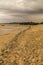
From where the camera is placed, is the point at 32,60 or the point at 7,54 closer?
the point at 32,60

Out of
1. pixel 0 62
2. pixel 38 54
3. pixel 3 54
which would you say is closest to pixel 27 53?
pixel 38 54

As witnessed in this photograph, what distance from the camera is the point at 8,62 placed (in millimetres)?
13703

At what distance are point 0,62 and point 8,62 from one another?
22.8 inches

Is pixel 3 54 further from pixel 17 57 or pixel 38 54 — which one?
pixel 38 54

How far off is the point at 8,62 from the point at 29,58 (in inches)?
67.3

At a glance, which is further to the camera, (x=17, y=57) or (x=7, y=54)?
(x=7, y=54)

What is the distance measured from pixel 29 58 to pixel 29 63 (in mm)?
1240

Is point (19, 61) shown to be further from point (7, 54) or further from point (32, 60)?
point (7, 54)

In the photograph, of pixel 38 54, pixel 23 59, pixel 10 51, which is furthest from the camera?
pixel 10 51

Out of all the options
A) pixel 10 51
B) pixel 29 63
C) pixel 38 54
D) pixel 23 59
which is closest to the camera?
pixel 29 63

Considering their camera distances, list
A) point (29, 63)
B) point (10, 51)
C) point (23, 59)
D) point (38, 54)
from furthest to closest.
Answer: point (10, 51) → point (38, 54) → point (23, 59) → point (29, 63)

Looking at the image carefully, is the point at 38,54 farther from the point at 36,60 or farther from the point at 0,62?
the point at 0,62

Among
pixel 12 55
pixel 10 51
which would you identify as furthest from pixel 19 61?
pixel 10 51

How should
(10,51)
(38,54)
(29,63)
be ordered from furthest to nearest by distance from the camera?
1. (10,51)
2. (38,54)
3. (29,63)
